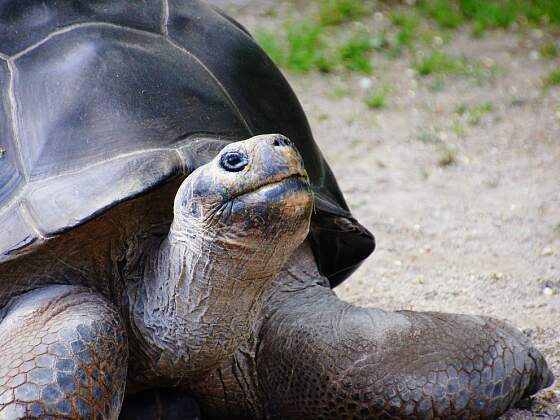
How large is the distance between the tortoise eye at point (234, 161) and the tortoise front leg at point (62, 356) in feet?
1.87

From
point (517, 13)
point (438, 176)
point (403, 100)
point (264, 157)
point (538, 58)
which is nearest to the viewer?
point (264, 157)

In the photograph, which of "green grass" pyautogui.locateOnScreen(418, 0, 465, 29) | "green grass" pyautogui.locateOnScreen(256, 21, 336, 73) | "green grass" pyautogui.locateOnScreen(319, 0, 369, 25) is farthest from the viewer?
"green grass" pyautogui.locateOnScreen(319, 0, 369, 25)

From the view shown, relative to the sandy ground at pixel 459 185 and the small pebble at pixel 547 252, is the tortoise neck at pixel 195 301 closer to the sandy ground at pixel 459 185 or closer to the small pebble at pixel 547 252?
the sandy ground at pixel 459 185

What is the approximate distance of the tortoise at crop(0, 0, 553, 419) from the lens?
94.3 inches

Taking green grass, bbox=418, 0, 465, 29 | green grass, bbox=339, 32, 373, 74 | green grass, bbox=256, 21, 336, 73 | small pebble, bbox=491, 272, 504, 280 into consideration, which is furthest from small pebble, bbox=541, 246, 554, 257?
green grass, bbox=418, 0, 465, 29

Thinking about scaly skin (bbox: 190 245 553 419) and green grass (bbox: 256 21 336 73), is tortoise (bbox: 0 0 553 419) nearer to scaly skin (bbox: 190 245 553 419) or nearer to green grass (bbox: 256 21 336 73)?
scaly skin (bbox: 190 245 553 419)

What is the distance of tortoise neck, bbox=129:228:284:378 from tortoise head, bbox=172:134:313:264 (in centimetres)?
5

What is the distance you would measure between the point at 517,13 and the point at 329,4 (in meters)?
1.64

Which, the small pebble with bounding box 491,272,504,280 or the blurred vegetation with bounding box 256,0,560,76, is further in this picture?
the blurred vegetation with bounding box 256,0,560,76

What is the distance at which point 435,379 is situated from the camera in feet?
9.33

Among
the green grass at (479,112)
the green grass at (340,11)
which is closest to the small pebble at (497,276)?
the green grass at (479,112)

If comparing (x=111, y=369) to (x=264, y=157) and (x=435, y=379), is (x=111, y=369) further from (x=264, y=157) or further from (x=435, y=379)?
(x=435, y=379)

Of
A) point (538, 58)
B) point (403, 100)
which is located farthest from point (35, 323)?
point (538, 58)

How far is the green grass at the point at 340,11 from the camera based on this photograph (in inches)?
325
